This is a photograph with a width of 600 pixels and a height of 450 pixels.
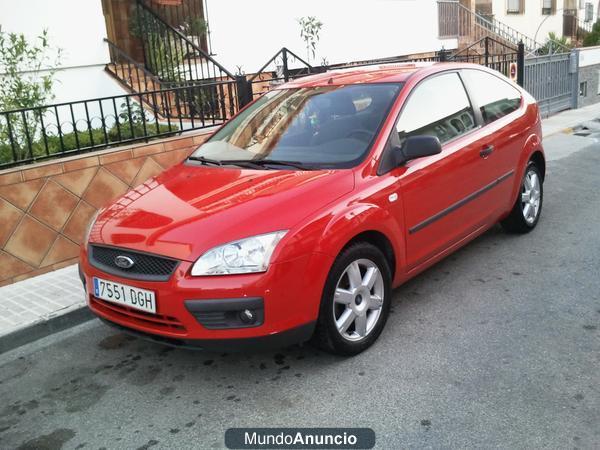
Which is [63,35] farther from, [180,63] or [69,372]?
[69,372]

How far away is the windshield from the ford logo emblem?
1.10 meters

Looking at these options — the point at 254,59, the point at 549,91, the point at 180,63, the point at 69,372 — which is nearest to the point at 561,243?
the point at 69,372

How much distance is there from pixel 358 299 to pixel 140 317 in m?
1.22

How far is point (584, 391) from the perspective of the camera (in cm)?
318

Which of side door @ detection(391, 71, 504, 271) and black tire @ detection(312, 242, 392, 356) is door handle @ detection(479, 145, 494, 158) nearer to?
side door @ detection(391, 71, 504, 271)

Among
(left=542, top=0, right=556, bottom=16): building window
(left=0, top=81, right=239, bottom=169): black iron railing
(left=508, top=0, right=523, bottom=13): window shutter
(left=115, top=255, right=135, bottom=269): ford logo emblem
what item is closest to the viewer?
(left=115, top=255, right=135, bottom=269): ford logo emblem

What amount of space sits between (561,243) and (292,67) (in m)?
8.28

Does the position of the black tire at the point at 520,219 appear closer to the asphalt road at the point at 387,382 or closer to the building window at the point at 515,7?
the asphalt road at the point at 387,382

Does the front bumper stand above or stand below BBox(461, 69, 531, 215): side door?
below

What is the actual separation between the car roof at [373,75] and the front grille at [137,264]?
2.01 m

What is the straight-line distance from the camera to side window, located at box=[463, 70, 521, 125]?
4.97 metres

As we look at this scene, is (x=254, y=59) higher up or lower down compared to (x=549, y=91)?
higher up

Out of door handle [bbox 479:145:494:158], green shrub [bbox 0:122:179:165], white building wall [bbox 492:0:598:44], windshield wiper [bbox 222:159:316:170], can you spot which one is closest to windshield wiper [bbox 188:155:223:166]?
windshield wiper [bbox 222:159:316:170]

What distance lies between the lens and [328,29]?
14.0m
